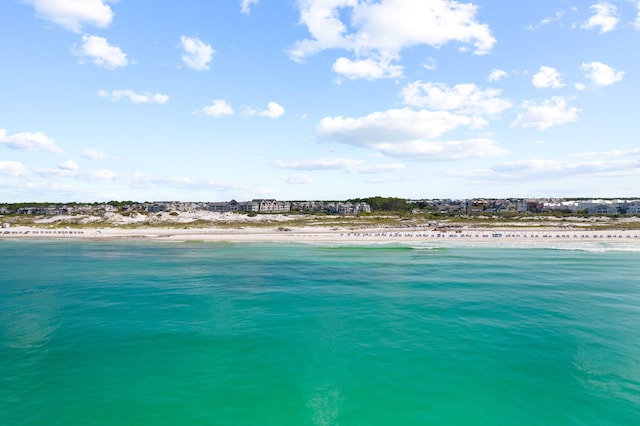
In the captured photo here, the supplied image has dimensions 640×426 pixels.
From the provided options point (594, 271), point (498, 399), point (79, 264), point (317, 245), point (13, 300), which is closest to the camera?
point (498, 399)

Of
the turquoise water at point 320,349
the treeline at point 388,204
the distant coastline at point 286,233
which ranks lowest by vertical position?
the turquoise water at point 320,349

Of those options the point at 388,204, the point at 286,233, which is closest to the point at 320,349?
the point at 286,233

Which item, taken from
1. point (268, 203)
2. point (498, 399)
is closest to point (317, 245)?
point (498, 399)

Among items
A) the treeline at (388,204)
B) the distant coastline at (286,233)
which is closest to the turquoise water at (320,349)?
the distant coastline at (286,233)

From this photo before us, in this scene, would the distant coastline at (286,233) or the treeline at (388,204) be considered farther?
the treeline at (388,204)

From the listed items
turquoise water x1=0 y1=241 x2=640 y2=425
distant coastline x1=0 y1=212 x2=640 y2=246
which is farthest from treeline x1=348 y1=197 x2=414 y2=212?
turquoise water x1=0 y1=241 x2=640 y2=425

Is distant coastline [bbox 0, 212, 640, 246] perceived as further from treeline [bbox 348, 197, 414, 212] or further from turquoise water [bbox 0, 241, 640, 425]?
treeline [bbox 348, 197, 414, 212]

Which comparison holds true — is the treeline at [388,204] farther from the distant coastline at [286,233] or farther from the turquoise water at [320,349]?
the turquoise water at [320,349]

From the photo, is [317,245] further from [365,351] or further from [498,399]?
[498,399]
